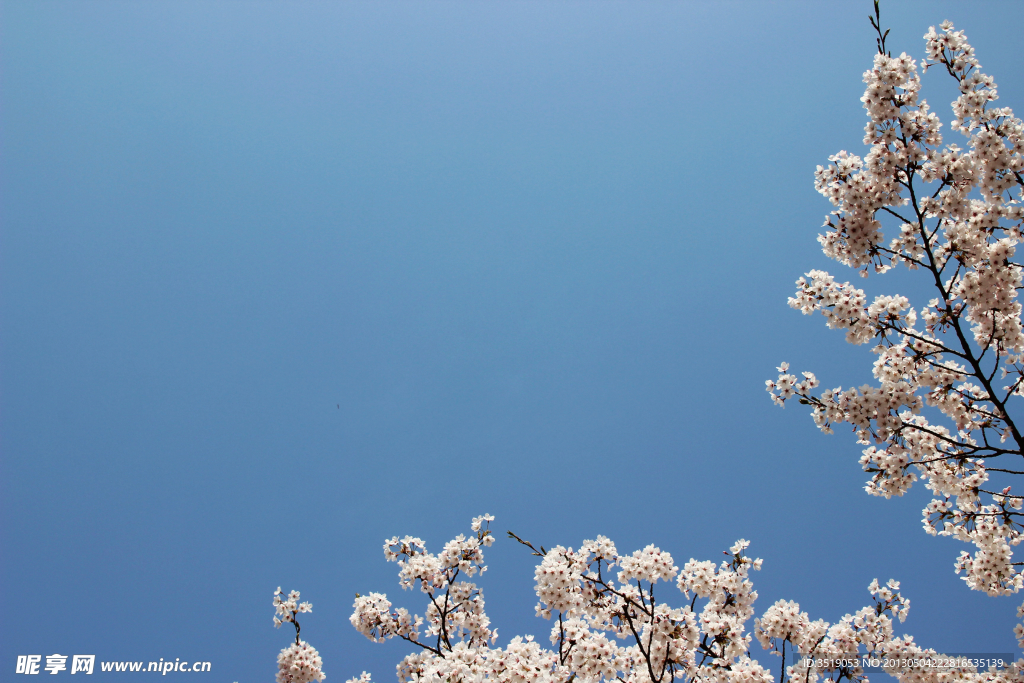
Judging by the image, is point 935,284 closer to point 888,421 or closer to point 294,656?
point 888,421

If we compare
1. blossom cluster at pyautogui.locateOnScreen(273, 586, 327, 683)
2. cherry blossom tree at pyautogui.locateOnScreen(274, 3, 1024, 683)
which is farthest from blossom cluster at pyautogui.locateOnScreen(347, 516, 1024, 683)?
blossom cluster at pyautogui.locateOnScreen(273, 586, 327, 683)

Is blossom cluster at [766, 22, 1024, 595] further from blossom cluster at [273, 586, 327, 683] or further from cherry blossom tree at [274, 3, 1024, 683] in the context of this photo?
blossom cluster at [273, 586, 327, 683]

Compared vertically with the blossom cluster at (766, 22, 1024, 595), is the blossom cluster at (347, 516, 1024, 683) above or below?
below

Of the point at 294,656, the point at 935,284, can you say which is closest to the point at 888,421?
the point at 935,284

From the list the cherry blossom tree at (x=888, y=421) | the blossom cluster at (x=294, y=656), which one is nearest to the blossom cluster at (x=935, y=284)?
the cherry blossom tree at (x=888, y=421)

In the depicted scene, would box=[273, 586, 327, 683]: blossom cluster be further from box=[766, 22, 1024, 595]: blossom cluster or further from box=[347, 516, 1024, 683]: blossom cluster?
box=[766, 22, 1024, 595]: blossom cluster

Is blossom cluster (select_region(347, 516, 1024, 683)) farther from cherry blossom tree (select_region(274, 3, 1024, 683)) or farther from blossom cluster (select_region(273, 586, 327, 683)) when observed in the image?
blossom cluster (select_region(273, 586, 327, 683))

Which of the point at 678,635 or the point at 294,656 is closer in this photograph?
the point at 678,635

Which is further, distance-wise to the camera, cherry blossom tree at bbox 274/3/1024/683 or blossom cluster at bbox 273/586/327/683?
blossom cluster at bbox 273/586/327/683

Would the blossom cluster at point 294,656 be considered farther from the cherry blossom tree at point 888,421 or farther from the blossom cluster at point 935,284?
the blossom cluster at point 935,284

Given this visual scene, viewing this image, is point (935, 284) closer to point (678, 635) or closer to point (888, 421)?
point (888, 421)

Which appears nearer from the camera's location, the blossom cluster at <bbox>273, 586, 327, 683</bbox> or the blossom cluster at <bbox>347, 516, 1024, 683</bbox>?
the blossom cluster at <bbox>347, 516, 1024, 683</bbox>

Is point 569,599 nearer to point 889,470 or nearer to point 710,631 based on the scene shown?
point 710,631

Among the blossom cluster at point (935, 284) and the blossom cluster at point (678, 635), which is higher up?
the blossom cluster at point (935, 284)
